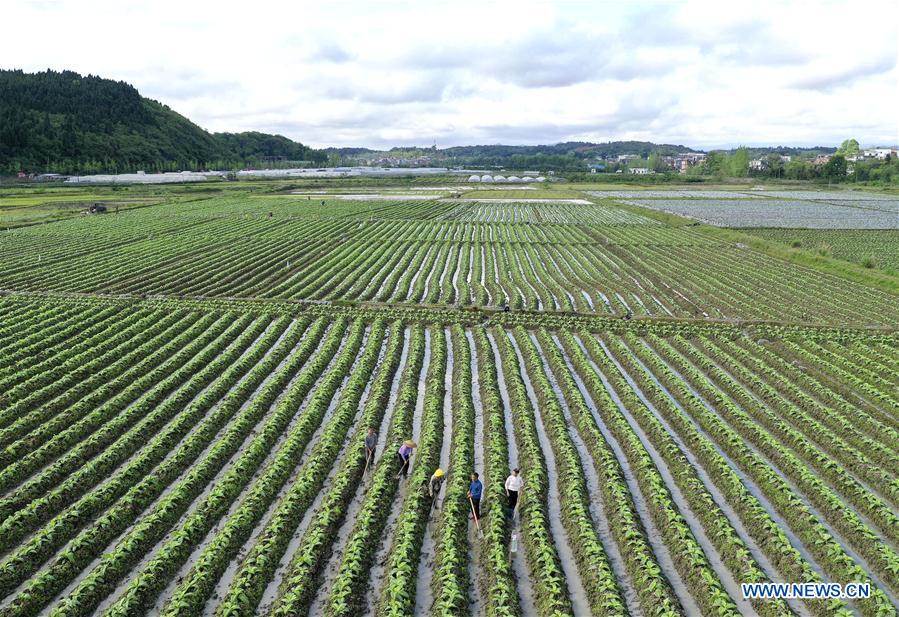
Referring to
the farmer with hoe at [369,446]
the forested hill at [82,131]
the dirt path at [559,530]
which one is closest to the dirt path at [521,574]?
the dirt path at [559,530]

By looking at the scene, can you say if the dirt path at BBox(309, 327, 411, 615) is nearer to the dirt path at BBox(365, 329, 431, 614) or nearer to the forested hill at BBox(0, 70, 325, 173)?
the dirt path at BBox(365, 329, 431, 614)

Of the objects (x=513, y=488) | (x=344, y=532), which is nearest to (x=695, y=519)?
(x=513, y=488)

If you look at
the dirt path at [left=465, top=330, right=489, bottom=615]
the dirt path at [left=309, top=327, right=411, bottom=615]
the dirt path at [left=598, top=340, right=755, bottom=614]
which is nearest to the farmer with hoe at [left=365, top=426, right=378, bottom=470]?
the dirt path at [left=309, top=327, right=411, bottom=615]

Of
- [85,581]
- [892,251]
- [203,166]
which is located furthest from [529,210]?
[203,166]

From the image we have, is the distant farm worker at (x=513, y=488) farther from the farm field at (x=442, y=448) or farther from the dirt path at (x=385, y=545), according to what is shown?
the dirt path at (x=385, y=545)

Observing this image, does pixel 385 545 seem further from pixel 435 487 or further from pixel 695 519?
pixel 695 519

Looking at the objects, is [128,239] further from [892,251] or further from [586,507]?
[892,251]

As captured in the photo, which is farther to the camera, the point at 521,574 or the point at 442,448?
the point at 442,448
